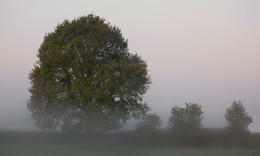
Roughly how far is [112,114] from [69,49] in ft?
28.8

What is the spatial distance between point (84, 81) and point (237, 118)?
2566cm

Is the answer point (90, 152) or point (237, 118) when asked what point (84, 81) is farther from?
point (237, 118)

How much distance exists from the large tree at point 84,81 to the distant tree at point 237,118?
15.5 meters

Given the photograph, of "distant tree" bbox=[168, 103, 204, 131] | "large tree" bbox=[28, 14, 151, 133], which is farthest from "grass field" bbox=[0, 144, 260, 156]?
"distant tree" bbox=[168, 103, 204, 131]

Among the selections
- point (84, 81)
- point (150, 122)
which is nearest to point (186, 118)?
point (150, 122)

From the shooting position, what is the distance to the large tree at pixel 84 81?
35.1 metres

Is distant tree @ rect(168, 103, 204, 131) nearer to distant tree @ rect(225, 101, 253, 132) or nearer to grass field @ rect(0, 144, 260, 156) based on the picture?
distant tree @ rect(225, 101, 253, 132)

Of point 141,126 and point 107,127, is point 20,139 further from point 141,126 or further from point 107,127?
point 141,126

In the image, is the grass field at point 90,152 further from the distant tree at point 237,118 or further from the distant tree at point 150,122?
the distant tree at point 237,118

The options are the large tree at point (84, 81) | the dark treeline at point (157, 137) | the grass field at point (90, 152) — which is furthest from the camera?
the dark treeline at point (157, 137)

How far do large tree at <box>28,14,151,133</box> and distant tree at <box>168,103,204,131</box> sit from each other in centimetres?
755

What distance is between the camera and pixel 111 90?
36.3 metres

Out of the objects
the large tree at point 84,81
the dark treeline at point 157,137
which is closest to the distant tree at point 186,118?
the dark treeline at point 157,137

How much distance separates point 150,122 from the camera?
42.0m
